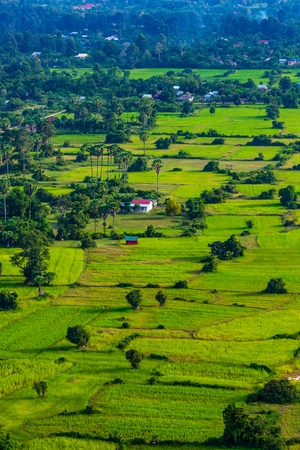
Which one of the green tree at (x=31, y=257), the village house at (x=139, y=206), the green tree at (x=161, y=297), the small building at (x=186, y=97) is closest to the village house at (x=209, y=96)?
the small building at (x=186, y=97)

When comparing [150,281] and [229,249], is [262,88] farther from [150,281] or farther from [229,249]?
[150,281]

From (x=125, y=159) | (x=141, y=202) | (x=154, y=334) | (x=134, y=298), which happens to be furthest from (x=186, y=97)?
(x=154, y=334)

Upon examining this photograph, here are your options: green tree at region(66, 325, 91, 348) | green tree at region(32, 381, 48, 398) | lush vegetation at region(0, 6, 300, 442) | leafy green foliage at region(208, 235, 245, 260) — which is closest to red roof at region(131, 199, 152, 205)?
lush vegetation at region(0, 6, 300, 442)

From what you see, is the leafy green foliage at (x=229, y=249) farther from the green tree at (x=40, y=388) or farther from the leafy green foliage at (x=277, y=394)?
the green tree at (x=40, y=388)

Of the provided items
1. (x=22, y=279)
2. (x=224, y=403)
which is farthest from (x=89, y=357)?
(x=22, y=279)

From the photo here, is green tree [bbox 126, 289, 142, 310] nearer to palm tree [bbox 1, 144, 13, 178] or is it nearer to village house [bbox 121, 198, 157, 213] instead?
village house [bbox 121, 198, 157, 213]

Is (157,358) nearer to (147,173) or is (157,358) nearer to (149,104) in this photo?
(147,173)
